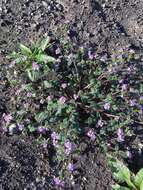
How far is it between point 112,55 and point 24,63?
1041 millimetres

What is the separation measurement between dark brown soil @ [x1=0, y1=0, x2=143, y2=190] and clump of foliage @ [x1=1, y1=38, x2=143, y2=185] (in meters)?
0.14

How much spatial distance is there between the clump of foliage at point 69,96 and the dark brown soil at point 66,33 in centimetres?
14

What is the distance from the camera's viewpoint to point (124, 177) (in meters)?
4.27

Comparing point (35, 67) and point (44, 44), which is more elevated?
point (44, 44)

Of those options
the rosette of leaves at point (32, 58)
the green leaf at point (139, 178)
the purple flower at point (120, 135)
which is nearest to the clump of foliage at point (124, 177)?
the green leaf at point (139, 178)

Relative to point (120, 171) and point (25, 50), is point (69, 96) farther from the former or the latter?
point (120, 171)

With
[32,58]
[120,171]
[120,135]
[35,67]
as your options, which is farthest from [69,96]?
[120,171]

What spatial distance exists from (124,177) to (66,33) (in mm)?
2076

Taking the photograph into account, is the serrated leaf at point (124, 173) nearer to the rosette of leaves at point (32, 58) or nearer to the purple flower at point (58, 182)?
the purple flower at point (58, 182)

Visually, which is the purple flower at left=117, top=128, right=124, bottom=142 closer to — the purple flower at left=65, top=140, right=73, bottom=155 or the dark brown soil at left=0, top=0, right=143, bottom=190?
the dark brown soil at left=0, top=0, right=143, bottom=190

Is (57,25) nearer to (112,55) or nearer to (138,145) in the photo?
(112,55)

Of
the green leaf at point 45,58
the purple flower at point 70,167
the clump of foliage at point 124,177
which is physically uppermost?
the green leaf at point 45,58

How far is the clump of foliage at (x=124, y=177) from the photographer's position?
4242 millimetres

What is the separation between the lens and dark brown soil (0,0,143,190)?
4.34m
